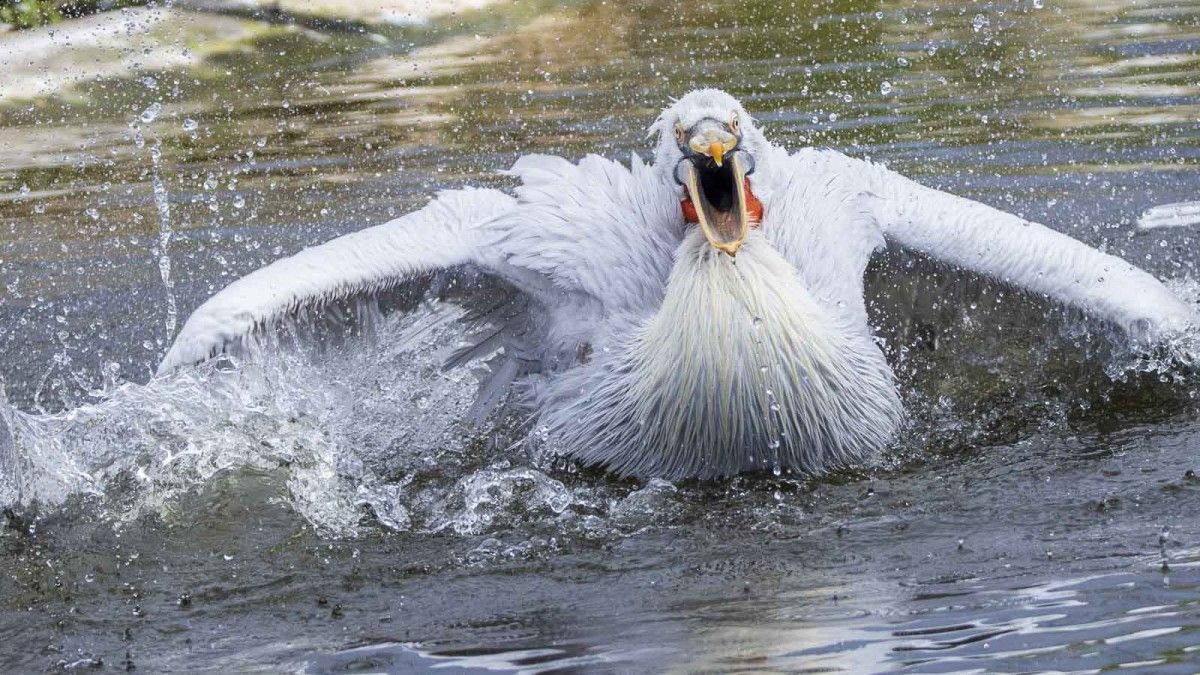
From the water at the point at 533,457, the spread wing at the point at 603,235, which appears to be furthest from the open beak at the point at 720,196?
the water at the point at 533,457

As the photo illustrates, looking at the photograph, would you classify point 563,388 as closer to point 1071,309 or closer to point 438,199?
point 438,199

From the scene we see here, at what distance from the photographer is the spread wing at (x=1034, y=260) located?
6340mm

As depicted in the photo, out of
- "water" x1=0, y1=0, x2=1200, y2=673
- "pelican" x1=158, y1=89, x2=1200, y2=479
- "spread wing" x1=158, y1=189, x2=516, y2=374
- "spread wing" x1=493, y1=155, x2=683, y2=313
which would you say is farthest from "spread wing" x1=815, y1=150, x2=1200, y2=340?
"spread wing" x1=158, y1=189, x2=516, y2=374

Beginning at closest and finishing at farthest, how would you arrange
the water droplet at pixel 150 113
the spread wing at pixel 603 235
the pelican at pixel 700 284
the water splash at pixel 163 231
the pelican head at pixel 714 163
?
the pelican head at pixel 714 163 < the pelican at pixel 700 284 < the spread wing at pixel 603 235 < the water splash at pixel 163 231 < the water droplet at pixel 150 113

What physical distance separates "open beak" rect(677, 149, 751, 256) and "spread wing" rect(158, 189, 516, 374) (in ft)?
3.57

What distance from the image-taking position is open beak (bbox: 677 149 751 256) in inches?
219

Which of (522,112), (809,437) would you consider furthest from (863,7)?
(809,437)

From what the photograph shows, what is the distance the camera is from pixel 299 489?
6102 mm

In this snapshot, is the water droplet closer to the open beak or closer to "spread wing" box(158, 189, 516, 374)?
"spread wing" box(158, 189, 516, 374)

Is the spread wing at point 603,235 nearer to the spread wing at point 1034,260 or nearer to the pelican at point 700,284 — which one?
the pelican at point 700,284

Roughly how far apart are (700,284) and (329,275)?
60.1 inches

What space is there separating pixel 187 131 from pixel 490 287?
17.9 ft

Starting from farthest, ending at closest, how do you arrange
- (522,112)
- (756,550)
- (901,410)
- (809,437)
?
(522,112) < (901,410) < (809,437) < (756,550)

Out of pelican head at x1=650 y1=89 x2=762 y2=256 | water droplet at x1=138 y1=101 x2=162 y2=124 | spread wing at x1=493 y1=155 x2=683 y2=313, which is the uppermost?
water droplet at x1=138 y1=101 x2=162 y2=124
